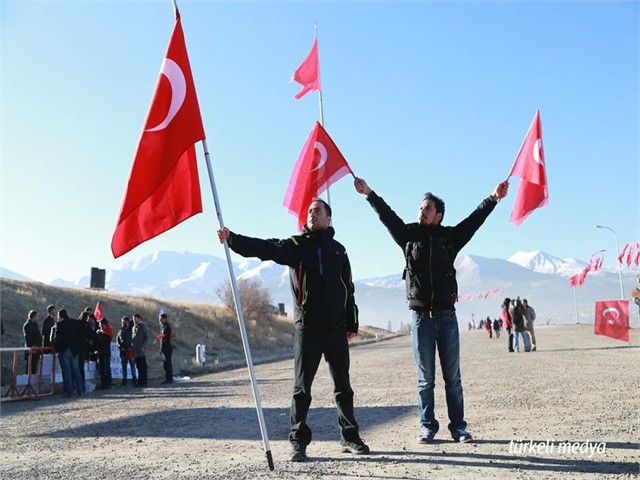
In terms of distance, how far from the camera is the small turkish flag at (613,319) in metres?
20.4

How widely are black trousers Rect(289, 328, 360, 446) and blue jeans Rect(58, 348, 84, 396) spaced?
11.4 metres

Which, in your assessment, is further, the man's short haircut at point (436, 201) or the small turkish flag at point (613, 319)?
the small turkish flag at point (613, 319)

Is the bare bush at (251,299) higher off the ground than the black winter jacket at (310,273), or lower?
higher

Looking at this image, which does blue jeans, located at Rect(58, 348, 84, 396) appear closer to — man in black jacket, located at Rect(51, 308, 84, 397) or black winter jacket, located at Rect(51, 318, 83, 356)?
man in black jacket, located at Rect(51, 308, 84, 397)

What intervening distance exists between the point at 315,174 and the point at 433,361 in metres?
3.38

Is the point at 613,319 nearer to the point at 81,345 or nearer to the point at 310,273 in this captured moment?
the point at 81,345

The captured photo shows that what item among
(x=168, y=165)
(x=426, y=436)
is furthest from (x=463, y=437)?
(x=168, y=165)

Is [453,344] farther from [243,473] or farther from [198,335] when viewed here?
[198,335]

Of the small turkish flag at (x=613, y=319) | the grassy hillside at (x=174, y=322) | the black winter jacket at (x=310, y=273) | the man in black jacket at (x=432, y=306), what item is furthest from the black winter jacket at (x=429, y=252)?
→ the grassy hillside at (x=174, y=322)

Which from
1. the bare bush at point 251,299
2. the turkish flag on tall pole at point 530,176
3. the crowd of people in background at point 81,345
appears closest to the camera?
the turkish flag on tall pole at point 530,176

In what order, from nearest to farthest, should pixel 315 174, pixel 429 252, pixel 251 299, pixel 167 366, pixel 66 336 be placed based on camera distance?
pixel 429 252 < pixel 315 174 < pixel 66 336 < pixel 167 366 < pixel 251 299

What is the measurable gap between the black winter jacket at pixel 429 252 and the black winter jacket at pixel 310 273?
75 cm

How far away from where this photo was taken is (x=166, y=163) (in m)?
6.45

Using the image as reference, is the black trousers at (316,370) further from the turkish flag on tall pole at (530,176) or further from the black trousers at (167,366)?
the black trousers at (167,366)
